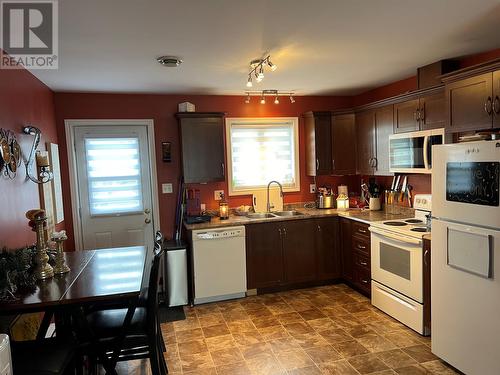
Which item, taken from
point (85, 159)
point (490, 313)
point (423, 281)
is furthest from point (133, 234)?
point (490, 313)

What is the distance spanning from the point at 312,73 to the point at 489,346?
2703mm

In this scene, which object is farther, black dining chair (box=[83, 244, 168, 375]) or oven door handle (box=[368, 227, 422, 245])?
oven door handle (box=[368, 227, 422, 245])

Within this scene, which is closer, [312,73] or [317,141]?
[312,73]

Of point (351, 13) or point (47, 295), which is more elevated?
point (351, 13)

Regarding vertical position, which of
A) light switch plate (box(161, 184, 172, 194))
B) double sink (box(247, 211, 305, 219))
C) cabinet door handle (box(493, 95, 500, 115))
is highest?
cabinet door handle (box(493, 95, 500, 115))

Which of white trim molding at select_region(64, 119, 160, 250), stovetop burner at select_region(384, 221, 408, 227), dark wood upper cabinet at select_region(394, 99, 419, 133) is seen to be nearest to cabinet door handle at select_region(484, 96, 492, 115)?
dark wood upper cabinet at select_region(394, 99, 419, 133)

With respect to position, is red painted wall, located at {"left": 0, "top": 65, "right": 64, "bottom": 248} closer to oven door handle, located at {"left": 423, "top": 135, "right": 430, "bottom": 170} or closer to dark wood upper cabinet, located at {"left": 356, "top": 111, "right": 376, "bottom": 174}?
oven door handle, located at {"left": 423, "top": 135, "right": 430, "bottom": 170}

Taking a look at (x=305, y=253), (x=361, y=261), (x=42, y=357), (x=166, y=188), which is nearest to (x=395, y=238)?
(x=361, y=261)

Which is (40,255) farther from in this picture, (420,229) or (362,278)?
(362,278)

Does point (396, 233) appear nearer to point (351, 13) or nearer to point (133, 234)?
point (351, 13)

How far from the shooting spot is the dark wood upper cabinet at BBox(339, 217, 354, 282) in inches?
167

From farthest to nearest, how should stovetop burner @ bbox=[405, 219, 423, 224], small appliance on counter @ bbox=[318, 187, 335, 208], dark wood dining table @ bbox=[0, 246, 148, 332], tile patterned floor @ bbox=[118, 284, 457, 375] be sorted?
small appliance on counter @ bbox=[318, 187, 335, 208] < stovetop burner @ bbox=[405, 219, 423, 224] < tile patterned floor @ bbox=[118, 284, 457, 375] < dark wood dining table @ bbox=[0, 246, 148, 332]

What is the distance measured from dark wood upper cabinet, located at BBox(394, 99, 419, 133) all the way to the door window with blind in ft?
4.72

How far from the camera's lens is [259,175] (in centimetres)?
482
